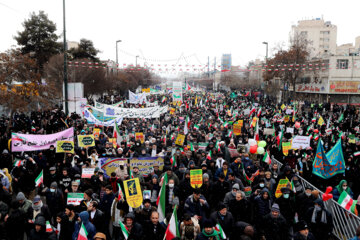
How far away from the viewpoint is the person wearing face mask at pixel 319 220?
19.9 feet

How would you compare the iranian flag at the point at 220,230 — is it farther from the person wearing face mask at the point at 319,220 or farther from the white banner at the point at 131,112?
the white banner at the point at 131,112

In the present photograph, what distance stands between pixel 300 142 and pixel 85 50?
152 ft

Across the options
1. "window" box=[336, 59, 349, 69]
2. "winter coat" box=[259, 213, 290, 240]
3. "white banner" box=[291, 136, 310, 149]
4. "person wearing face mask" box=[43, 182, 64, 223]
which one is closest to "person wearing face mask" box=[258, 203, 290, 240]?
"winter coat" box=[259, 213, 290, 240]

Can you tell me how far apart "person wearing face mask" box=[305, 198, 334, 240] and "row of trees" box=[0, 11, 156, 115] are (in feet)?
46.2

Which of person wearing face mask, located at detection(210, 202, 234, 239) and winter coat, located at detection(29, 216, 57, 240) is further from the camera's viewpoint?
person wearing face mask, located at detection(210, 202, 234, 239)

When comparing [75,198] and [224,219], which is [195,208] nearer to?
[224,219]

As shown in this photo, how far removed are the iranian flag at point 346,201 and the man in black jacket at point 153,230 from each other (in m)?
3.84

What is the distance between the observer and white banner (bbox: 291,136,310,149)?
11438mm

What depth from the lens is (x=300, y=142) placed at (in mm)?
11516

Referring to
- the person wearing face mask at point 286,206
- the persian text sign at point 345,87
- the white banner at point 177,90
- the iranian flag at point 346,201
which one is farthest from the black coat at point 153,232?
the persian text sign at point 345,87

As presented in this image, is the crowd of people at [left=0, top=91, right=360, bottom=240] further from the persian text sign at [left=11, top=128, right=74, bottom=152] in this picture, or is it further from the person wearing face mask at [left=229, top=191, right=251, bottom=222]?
the persian text sign at [left=11, top=128, right=74, bottom=152]

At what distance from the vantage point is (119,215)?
6.46 m

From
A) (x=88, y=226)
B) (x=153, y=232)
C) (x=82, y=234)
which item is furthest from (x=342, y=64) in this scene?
(x=82, y=234)

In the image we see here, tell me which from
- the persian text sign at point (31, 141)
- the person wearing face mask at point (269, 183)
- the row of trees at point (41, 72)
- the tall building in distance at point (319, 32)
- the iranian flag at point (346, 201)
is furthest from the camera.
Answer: the tall building in distance at point (319, 32)
